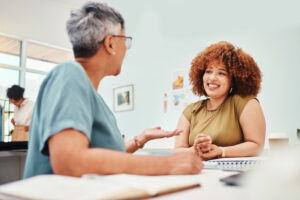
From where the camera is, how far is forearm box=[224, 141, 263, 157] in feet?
4.85

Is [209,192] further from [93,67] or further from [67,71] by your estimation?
[93,67]

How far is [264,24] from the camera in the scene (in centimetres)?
367

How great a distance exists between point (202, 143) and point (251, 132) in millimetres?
419

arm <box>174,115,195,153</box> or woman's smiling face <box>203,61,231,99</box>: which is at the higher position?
woman's smiling face <box>203,61,231,99</box>

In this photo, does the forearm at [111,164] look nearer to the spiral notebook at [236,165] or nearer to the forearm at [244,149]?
the spiral notebook at [236,165]

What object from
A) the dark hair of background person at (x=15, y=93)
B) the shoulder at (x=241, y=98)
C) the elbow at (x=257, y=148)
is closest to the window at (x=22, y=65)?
the dark hair of background person at (x=15, y=93)

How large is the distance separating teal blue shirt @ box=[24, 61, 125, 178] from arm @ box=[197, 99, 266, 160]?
0.86m

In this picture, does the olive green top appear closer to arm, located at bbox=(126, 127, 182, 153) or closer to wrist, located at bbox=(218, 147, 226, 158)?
wrist, located at bbox=(218, 147, 226, 158)

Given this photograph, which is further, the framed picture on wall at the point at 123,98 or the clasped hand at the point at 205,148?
the framed picture on wall at the point at 123,98

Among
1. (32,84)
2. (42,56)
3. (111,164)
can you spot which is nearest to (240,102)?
(111,164)

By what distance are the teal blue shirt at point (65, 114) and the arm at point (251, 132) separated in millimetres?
865

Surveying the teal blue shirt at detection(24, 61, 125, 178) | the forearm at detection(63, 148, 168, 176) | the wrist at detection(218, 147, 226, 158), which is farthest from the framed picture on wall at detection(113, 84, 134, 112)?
the forearm at detection(63, 148, 168, 176)

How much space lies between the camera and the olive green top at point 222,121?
164 centimetres

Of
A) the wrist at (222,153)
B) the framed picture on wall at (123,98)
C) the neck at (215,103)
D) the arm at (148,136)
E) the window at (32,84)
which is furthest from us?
the window at (32,84)
